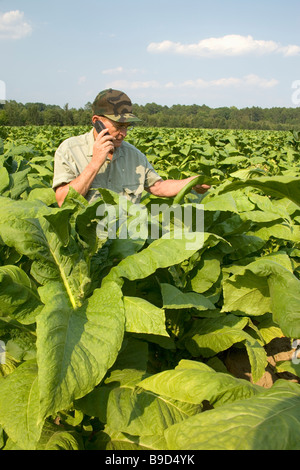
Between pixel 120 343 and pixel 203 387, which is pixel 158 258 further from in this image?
pixel 203 387

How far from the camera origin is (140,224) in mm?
1882

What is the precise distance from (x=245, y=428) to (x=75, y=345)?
1.84 feet

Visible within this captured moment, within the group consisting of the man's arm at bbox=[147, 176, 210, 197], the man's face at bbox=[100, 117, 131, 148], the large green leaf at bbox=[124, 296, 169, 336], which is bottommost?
the large green leaf at bbox=[124, 296, 169, 336]

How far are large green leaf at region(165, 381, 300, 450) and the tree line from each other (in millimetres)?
35633

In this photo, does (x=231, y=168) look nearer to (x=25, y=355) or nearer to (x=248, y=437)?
(x=25, y=355)

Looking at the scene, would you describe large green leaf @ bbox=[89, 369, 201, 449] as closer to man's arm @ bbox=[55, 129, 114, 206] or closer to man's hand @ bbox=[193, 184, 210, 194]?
man's hand @ bbox=[193, 184, 210, 194]

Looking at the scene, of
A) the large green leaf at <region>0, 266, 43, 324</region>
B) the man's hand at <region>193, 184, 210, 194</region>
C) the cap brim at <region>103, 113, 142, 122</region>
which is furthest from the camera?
the cap brim at <region>103, 113, 142, 122</region>

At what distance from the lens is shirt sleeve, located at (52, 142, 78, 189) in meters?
3.24

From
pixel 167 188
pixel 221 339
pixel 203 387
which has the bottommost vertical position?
pixel 221 339

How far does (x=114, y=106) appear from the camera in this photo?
10.8ft

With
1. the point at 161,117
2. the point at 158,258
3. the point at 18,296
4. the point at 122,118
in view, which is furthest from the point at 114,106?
the point at 161,117

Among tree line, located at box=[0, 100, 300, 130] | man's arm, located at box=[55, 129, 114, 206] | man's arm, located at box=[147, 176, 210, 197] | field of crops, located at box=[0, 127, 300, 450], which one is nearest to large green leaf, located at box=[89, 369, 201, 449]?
field of crops, located at box=[0, 127, 300, 450]

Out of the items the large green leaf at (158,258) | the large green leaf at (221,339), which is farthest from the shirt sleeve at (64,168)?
the large green leaf at (158,258)
